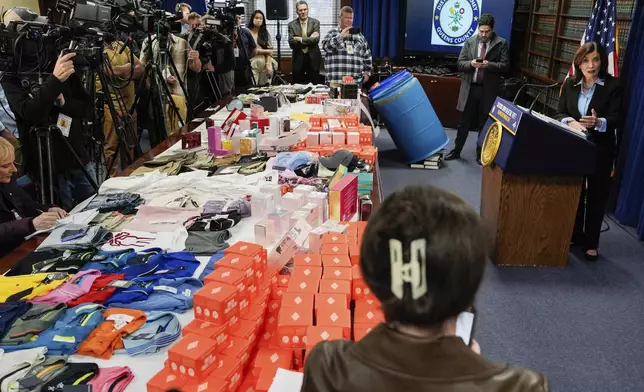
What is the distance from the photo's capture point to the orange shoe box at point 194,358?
3.90 ft

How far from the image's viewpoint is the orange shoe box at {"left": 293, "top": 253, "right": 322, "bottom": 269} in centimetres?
167

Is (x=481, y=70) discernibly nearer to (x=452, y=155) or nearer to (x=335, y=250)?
(x=452, y=155)

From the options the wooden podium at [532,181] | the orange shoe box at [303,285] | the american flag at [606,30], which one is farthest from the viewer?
the american flag at [606,30]

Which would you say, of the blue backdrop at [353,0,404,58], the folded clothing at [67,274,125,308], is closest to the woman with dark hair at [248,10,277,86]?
the blue backdrop at [353,0,404,58]

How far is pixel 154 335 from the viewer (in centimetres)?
145

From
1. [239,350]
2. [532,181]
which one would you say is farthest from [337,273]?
[532,181]

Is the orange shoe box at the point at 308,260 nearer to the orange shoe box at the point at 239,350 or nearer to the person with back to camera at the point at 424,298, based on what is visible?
the orange shoe box at the point at 239,350

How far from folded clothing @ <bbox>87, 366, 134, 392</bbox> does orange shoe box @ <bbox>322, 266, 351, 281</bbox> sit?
611mm

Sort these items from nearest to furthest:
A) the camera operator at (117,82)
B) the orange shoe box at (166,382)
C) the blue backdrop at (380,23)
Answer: the orange shoe box at (166,382), the camera operator at (117,82), the blue backdrop at (380,23)

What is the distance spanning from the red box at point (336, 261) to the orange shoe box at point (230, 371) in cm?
48

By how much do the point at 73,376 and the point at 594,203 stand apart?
2970 mm

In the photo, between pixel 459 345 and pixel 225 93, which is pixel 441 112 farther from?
pixel 459 345

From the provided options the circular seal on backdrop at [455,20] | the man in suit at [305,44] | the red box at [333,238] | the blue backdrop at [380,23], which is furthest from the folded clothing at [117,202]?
the blue backdrop at [380,23]

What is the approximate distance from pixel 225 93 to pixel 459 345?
203 inches
